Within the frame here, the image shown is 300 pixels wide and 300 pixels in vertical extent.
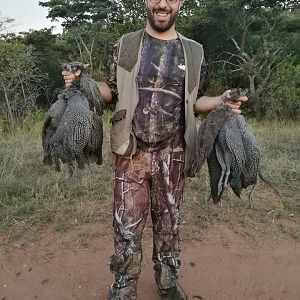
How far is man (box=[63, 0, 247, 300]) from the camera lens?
2.46m

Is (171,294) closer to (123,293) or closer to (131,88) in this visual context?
(123,293)

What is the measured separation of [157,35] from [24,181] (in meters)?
3.08

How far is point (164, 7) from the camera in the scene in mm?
2357

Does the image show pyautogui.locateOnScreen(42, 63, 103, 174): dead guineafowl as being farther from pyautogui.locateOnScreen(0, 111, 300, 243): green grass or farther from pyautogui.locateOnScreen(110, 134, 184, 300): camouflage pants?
pyautogui.locateOnScreen(0, 111, 300, 243): green grass

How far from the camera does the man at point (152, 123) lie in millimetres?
2459

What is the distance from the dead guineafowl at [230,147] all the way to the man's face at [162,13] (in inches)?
20.1

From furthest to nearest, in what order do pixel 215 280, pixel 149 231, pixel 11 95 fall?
pixel 11 95
pixel 149 231
pixel 215 280

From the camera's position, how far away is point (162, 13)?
238 cm

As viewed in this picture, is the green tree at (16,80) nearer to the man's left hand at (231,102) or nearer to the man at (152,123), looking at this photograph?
the man at (152,123)

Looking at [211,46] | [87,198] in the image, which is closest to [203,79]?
[87,198]

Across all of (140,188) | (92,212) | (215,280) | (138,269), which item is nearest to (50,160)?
(140,188)

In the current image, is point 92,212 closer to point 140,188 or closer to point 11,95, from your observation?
point 140,188

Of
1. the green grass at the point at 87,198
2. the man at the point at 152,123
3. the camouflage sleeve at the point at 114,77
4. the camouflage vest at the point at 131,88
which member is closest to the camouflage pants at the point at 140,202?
the man at the point at 152,123

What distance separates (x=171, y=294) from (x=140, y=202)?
2.30ft
